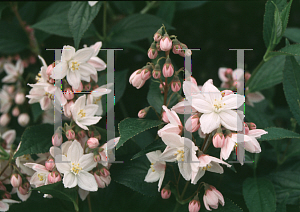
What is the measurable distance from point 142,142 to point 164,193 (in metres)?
0.42

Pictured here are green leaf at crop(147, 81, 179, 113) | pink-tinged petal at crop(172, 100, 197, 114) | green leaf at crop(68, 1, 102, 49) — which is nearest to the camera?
pink-tinged petal at crop(172, 100, 197, 114)

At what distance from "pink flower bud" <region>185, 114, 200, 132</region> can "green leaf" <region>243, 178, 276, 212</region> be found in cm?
44

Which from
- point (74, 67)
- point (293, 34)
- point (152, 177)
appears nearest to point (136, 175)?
point (152, 177)

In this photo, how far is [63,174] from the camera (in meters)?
1.34

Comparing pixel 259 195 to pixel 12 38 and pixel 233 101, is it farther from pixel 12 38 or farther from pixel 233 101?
pixel 12 38

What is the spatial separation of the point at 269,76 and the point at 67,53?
1.10 m

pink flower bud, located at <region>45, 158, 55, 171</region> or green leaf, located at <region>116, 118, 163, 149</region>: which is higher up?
green leaf, located at <region>116, 118, 163, 149</region>

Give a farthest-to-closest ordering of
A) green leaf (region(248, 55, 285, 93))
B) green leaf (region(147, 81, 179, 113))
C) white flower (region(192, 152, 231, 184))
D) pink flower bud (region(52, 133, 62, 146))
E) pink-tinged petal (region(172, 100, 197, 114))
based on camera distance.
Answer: green leaf (region(248, 55, 285, 93))
green leaf (region(147, 81, 179, 113))
pink flower bud (region(52, 133, 62, 146))
pink-tinged petal (region(172, 100, 197, 114))
white flower (region(192, 152, 231, 184))

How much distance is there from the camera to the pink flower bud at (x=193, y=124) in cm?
114

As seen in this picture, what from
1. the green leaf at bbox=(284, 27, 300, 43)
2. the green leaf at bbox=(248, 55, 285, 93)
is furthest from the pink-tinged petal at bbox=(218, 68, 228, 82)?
the green leaf at bbox=(284, 27, 300, 43)

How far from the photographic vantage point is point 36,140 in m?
1.44

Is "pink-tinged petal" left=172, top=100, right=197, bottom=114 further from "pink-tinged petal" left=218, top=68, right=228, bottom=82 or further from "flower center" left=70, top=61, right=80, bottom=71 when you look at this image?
"pink-tinged petal" left=218, top=68, right=228, bottom=82

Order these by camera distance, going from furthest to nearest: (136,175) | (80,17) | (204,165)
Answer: (80,17) < (136,175) < (204,165)

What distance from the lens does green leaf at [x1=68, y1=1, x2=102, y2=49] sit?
1.60 meters
